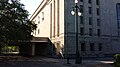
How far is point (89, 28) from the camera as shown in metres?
50.0

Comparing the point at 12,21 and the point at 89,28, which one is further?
the point at 89,28

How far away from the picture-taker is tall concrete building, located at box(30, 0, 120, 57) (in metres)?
47.0

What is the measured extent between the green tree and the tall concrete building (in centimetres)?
930

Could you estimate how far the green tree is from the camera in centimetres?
3803

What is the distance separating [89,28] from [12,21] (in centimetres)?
1873

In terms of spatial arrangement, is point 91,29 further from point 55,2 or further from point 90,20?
point 55,2

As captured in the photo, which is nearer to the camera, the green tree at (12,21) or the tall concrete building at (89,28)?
the green tree at (12,21)

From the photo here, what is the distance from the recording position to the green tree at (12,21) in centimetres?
3803

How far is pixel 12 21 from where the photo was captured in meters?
38.7

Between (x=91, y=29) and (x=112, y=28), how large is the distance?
6.39m

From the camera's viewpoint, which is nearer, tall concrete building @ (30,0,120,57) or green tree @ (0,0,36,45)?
green tree @ (0,0,36,45)

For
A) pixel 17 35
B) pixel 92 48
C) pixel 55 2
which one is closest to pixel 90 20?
pixel 92 48

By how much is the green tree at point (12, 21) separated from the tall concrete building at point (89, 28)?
30.5 ft

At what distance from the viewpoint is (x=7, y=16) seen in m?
38.5
